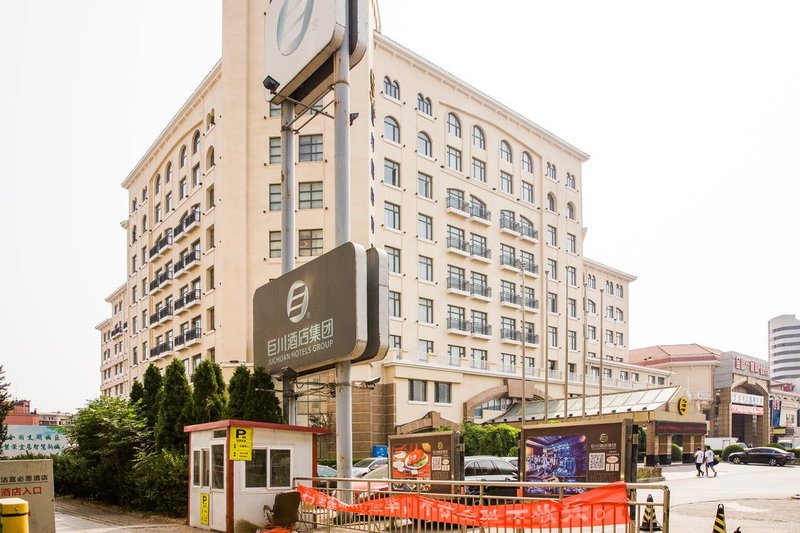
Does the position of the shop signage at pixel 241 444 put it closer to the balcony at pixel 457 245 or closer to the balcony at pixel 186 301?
the balcony at pixel 186 301

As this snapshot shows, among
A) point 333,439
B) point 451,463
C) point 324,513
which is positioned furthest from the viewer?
point 333,439

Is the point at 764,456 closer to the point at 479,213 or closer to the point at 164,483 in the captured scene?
the point at 479,213

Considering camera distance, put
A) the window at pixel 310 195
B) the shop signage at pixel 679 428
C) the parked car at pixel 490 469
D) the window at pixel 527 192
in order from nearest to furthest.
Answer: the parked car at pixel 490 469 < the window at pixel 310 195 < the shop signage at pixel 679 428 < the window at pixel 527 192

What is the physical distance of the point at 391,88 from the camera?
51438mm

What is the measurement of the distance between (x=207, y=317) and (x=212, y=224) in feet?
19.4

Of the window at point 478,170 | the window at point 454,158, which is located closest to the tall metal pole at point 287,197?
the window at point 454,158

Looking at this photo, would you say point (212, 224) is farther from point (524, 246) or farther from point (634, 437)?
point (634, 437)

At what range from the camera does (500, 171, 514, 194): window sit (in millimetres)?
61463

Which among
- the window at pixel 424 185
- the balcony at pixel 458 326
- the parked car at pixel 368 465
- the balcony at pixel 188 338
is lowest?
the parked car at pixel 368 465

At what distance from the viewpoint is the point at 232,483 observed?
17.6 meters

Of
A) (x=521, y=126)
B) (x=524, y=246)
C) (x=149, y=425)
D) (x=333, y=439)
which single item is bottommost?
(x=333, y=439)

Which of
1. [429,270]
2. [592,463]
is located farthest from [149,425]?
[429,270]

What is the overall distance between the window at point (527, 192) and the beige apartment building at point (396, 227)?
0.23 meters

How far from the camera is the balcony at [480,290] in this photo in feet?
185
